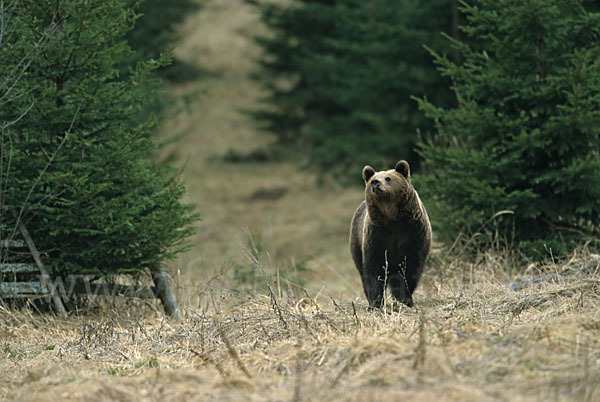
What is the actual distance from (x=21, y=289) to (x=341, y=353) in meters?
4.27

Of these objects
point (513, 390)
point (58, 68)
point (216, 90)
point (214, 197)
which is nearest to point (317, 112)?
point (214, 197)

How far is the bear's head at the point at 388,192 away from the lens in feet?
21.6

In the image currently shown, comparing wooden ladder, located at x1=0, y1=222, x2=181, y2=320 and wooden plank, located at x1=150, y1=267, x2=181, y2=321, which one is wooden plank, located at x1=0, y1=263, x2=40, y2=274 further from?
wooden plank, located at x1=150, y1=267, x2=181, y2=321

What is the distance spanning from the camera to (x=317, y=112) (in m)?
22.2

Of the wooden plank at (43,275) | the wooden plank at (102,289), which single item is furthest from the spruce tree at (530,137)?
the wooden plank at (43,275)

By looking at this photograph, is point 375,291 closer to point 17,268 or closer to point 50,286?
point 50,286

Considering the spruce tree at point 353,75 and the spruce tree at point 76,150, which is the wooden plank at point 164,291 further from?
the spruce tree at point 353,75

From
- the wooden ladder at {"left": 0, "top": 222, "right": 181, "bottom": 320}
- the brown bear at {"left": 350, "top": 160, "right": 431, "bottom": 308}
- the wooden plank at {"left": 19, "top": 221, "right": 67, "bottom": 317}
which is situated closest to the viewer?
the brown bear at {"left": 350, "top": 160, "right": 431, "bottom": 308}

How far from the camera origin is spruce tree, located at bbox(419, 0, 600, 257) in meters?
8.75

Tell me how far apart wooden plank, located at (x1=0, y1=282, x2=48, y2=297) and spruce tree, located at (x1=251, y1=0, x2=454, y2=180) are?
9182 millimetres

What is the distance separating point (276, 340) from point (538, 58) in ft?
18.4

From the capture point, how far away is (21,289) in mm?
7719

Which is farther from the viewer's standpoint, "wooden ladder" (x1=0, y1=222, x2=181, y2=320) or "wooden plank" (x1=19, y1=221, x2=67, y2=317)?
"wooden ladder" (x1=0, y1=222, x2=181, y2=320)

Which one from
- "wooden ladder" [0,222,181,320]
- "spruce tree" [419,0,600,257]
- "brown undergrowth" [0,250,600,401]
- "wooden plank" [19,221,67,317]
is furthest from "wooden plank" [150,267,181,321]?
"spruce tree" [419,0,600,257]
